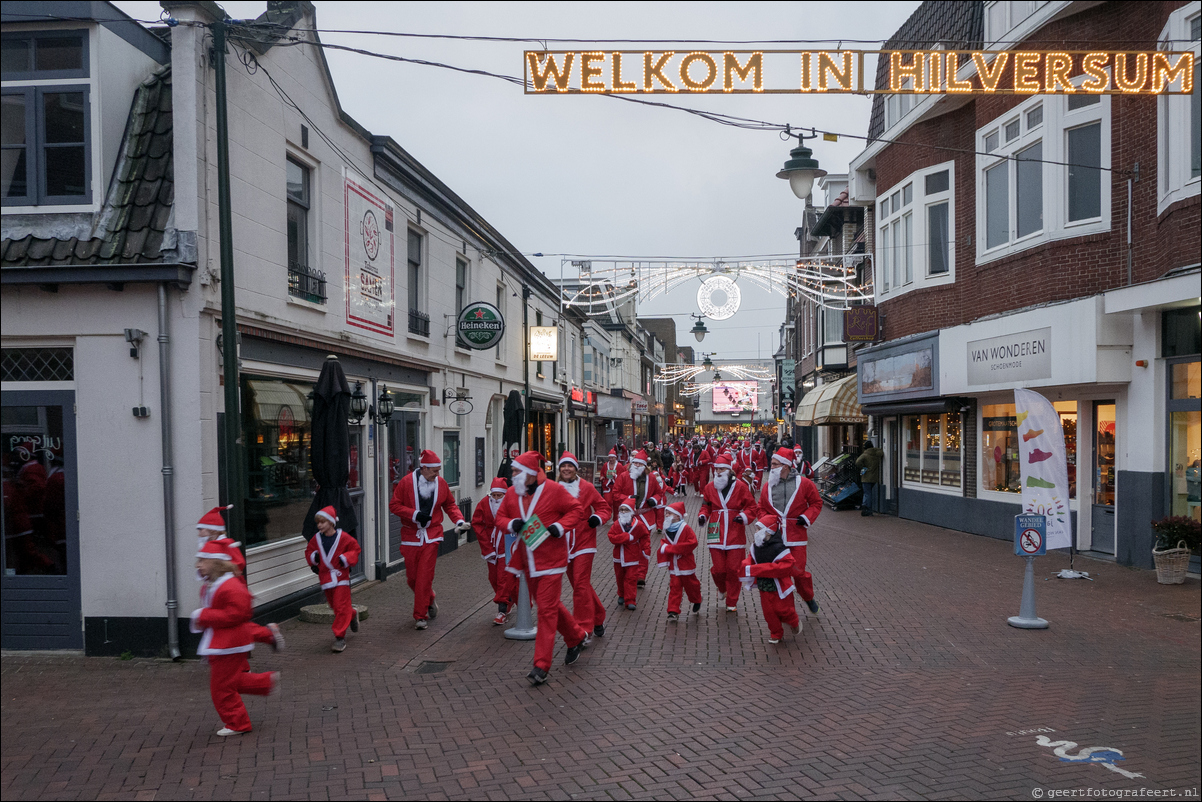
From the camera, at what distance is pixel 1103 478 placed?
13125 millimetres

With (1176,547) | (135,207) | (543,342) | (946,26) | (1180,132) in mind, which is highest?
(946,26)

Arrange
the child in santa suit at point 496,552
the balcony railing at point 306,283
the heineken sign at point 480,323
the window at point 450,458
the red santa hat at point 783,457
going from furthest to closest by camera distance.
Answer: the window at point 450,458 < the heineken sign at point 480,323 < the balcony railing at point 306,283 < the red santa hat at point 783,457 < the child in santa suit at point 496,552

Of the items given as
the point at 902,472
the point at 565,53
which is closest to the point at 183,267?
the point at 565,53

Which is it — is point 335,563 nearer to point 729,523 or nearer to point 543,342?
point 729,523

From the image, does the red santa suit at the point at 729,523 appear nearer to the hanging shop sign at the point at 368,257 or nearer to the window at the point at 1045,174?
the hanging shop sign at the point at 368,257

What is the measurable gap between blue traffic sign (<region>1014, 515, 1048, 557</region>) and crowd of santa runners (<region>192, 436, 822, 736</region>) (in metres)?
2.04

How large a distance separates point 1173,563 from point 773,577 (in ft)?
19.5

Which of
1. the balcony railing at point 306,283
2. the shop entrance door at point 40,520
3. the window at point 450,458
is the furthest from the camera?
the window at point 450,458

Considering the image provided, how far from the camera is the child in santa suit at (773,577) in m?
8.12

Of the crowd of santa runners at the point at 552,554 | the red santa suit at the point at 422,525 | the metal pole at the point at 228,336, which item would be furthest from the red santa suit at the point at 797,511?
the metal pole at the point at 228,336

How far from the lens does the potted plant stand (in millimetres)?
10516

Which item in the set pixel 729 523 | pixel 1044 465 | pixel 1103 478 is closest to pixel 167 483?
pixel 729 523

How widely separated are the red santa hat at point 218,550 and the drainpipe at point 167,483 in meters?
2.10

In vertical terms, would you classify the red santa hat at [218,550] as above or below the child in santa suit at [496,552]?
above
